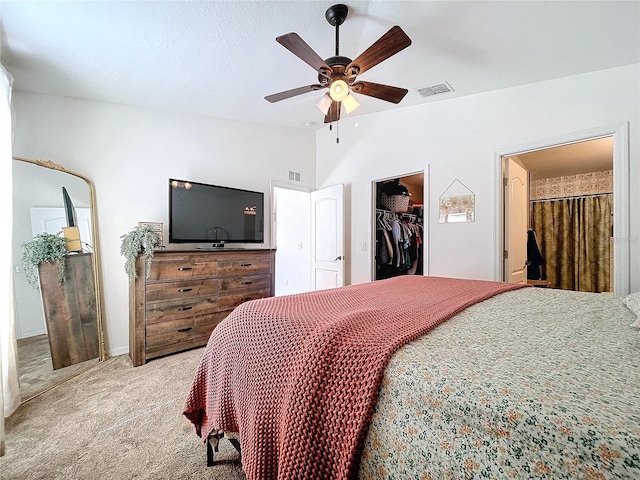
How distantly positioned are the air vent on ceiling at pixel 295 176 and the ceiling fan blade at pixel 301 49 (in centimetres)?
222

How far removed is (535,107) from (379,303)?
256cm

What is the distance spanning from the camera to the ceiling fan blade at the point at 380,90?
6.41 ft

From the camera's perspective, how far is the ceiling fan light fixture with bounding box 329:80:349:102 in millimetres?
1811

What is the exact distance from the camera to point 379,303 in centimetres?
117

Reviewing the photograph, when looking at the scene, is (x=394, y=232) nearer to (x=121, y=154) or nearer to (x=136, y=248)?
(x=136, y=248)

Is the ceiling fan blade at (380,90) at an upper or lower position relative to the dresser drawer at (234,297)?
upper

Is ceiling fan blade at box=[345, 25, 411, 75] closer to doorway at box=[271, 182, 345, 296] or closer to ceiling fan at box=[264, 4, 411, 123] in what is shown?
ceiling fan at box=[264, 4, 411, 123]

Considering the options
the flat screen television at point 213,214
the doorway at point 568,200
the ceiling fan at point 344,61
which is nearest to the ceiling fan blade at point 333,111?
the ceiling fan at point 344,61

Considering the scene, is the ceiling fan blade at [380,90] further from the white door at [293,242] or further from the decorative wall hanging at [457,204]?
the white door at [293,242]

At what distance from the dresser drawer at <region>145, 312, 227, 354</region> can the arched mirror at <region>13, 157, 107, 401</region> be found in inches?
20.6

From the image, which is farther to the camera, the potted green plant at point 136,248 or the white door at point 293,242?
the white door at point 293,242

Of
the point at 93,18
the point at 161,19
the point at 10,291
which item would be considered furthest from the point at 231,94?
the point at 10,291

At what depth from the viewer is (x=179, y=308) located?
8.32 feet

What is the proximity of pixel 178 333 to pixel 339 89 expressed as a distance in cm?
248
